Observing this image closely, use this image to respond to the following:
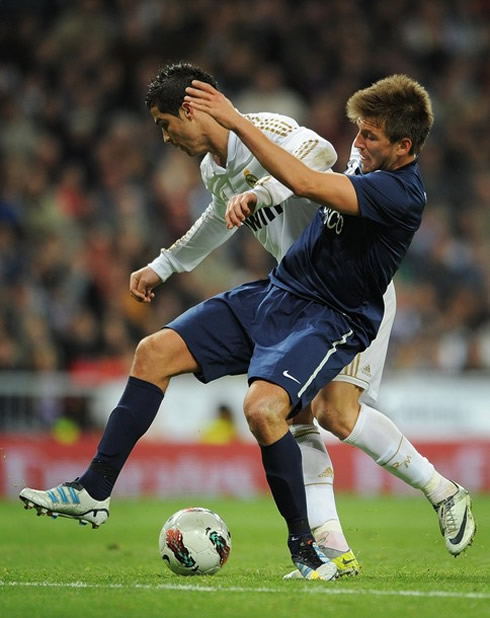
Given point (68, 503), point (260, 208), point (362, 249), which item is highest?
point (260, 208)

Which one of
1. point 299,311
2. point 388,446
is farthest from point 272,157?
point 388,446

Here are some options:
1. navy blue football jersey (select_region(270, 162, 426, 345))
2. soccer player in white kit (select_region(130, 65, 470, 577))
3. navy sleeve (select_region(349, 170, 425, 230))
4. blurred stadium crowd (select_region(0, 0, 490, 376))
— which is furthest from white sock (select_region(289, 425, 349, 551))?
blurred stadium crowd (select_region(0, 0, 490, 376))

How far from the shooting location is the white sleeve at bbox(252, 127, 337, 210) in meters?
5.29

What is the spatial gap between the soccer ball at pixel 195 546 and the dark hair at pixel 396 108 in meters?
2.01

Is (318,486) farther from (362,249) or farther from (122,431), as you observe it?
(362,249)

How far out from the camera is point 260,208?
5.52 metres

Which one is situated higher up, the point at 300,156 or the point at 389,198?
the point at 300,156

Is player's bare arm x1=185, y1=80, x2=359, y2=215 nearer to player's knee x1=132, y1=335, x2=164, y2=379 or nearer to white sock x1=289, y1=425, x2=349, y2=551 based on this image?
player's knee x1=132, y1=335, x2=164, y2=379

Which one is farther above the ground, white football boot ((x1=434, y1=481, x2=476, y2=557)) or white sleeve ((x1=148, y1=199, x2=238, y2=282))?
white sleeve ((x1=148, y1=199, x2=238, y2=282))

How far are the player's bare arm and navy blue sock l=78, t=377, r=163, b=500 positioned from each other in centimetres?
122

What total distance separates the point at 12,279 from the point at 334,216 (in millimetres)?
7976

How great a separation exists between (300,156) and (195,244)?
98cm

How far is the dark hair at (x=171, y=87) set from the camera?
5.65 meters

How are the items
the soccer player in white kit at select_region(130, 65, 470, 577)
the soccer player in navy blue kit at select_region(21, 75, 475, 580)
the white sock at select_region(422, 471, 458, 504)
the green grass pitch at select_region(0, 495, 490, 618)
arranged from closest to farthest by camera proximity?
the green grass pitch at select_region(0, 495, 490, 618), the soccer player in navy blue kit at select_region(21, 75, 475, 580), the soccer player in white kit at select_region(130, 65, 470, 577), the white sock at select_region(422, 471, 458, 504)
